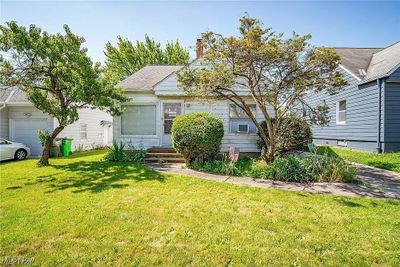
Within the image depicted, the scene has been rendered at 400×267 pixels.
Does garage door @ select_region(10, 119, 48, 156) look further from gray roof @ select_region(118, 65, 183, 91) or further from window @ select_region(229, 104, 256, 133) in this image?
window @ select_region(229, 104, 256, 133)

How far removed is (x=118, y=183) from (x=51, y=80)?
5.99 metres

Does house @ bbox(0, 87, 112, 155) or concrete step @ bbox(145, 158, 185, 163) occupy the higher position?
house @ bbox(0, 87, 112, 155)

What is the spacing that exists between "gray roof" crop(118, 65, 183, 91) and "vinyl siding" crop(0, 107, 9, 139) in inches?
316

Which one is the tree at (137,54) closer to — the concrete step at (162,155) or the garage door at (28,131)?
the garage door at (28,131)

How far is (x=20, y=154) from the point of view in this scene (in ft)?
40.4

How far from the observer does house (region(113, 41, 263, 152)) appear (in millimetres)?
10914

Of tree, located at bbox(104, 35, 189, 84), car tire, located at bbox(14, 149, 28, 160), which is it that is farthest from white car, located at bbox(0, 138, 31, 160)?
tree, located at bbox(104, 35, 189, 84)

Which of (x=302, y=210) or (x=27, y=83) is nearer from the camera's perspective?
(x=302, y=210)

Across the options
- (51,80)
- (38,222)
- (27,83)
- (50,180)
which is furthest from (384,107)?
(27,83)

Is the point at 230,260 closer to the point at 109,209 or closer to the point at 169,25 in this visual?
the point at 109,209

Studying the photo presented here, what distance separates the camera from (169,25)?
10.2m

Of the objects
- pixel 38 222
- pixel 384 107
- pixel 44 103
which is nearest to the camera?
pixel 38 222

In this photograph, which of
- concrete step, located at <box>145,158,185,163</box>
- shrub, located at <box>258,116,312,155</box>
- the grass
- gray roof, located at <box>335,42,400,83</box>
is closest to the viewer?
the grass

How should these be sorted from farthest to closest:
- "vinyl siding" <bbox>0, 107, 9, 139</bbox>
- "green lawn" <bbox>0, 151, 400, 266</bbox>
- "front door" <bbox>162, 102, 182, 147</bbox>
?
"vinyl siding" <bbox>0, 107, 9, 139</bbox>
"front door" <bbox>162, 102, 182, 147</bbox>
"green lawn" <bbox>0, 151, 400, 266</bbox>
